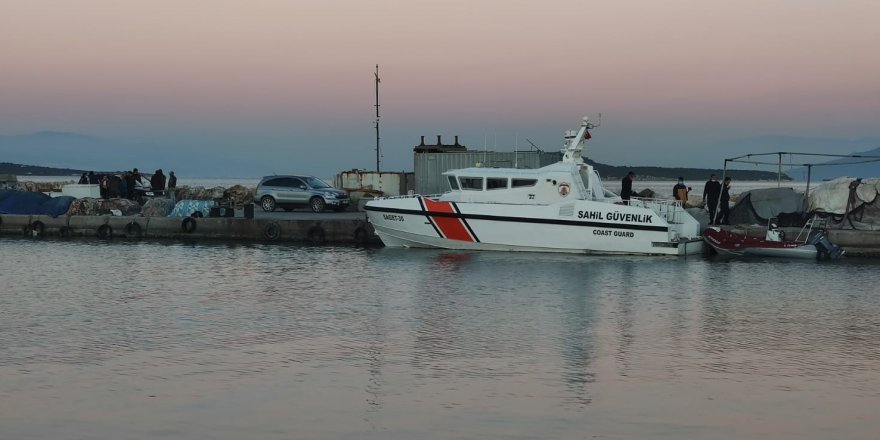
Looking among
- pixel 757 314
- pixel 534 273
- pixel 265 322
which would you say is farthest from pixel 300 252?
pixel 757 314

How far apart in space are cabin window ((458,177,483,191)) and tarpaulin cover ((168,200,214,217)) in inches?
429

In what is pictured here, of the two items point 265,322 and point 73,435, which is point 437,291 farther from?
point 73,435

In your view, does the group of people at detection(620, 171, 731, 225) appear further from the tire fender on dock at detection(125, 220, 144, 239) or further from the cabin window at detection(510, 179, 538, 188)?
the tire fender on dock at detection(125, 220, 144, 239)

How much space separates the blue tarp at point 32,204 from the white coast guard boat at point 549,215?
1448 centimetres

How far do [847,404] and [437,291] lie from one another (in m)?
10.8

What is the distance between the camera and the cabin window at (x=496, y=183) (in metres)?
27.3

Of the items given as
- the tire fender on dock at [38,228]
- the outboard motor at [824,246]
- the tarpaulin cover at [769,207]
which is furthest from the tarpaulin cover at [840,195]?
the tire fender on dock at [38,228]

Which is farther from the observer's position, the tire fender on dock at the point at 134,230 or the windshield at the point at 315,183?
the windshield at the point at 315,183

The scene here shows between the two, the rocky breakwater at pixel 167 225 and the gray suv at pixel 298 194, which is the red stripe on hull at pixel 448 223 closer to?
the rocky breakwater at pixel 167 225

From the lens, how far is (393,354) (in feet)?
45.6

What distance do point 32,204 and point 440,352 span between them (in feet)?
91.0

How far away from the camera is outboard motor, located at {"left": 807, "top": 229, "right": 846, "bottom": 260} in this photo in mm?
27547

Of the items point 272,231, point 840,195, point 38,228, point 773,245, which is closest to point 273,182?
point 272,231

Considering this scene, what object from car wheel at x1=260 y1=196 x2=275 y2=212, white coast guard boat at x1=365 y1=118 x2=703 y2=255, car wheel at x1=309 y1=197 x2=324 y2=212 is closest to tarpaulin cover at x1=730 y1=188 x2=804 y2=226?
white coast guard boat at x1=365 y1=118 x2=703 y2=255
